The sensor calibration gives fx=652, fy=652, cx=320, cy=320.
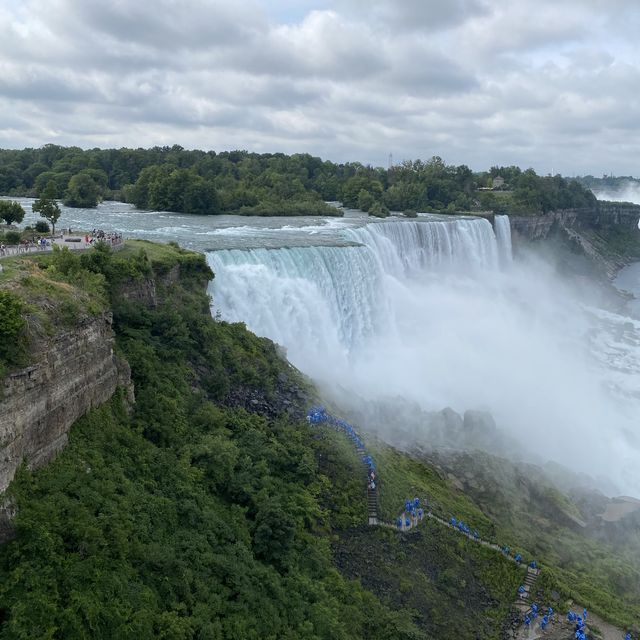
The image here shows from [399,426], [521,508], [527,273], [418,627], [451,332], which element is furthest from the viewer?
[527,273]

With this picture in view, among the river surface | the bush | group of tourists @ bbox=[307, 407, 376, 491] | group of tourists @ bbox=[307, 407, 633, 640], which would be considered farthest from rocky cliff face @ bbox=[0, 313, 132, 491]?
the river surface

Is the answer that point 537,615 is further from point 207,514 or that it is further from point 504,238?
point 504,238

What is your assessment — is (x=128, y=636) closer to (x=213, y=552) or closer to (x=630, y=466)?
(x=213, y=552)

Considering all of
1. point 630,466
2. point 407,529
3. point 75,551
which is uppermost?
point 75,551

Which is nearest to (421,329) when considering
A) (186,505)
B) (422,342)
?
(422,342)

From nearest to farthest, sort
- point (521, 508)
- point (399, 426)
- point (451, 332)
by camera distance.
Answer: point (521, 508)
point (399, 426)
point (451, 332)

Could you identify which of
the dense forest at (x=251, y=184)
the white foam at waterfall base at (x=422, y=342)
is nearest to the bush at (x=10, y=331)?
the white foam at waterfall base at (x=422, y=342)

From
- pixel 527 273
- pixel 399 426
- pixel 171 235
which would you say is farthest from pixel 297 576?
pixel 527 273
